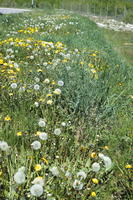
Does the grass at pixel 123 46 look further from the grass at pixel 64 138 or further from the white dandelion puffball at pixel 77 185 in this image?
the white dandelion puffball at pixel 77 185


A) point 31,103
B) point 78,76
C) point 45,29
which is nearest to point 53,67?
point 78,76

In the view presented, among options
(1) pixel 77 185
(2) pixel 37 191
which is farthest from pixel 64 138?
(2) pixel 37 191

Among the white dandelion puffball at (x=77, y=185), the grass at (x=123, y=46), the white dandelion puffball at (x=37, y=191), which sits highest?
the white dandelion puffball at (x=37, y=191)

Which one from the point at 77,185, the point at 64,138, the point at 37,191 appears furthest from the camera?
the point at 64,138

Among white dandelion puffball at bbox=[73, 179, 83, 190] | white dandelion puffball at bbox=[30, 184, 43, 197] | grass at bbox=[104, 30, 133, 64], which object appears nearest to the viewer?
white dandelion puffball at bbox=[30, 184, 43, 197]

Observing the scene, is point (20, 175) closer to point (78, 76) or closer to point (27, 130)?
point (27, 130)

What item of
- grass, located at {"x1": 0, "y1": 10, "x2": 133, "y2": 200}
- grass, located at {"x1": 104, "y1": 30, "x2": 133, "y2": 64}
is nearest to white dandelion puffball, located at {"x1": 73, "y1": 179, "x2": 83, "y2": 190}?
grass, located at {"x1": 0, "y1": 10, "x2": 133, "y2": 200}

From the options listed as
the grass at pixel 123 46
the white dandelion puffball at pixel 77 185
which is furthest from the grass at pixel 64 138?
the grass at pixel 123 46

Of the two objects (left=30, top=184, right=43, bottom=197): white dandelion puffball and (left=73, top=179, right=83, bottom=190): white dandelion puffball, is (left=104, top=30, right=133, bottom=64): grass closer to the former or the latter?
(left=73, top=179, right=83, bottom=190): white dandelion puffball

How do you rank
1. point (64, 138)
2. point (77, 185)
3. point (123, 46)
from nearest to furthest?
point (77, 185)
point (64, 138)
point (123, 46)

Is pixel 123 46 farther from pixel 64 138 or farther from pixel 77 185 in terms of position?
pixel 77 185

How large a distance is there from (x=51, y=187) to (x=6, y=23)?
8.49 meters

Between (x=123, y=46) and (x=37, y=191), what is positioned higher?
(x=37, y=191)

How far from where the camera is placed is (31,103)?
9.43 feet
